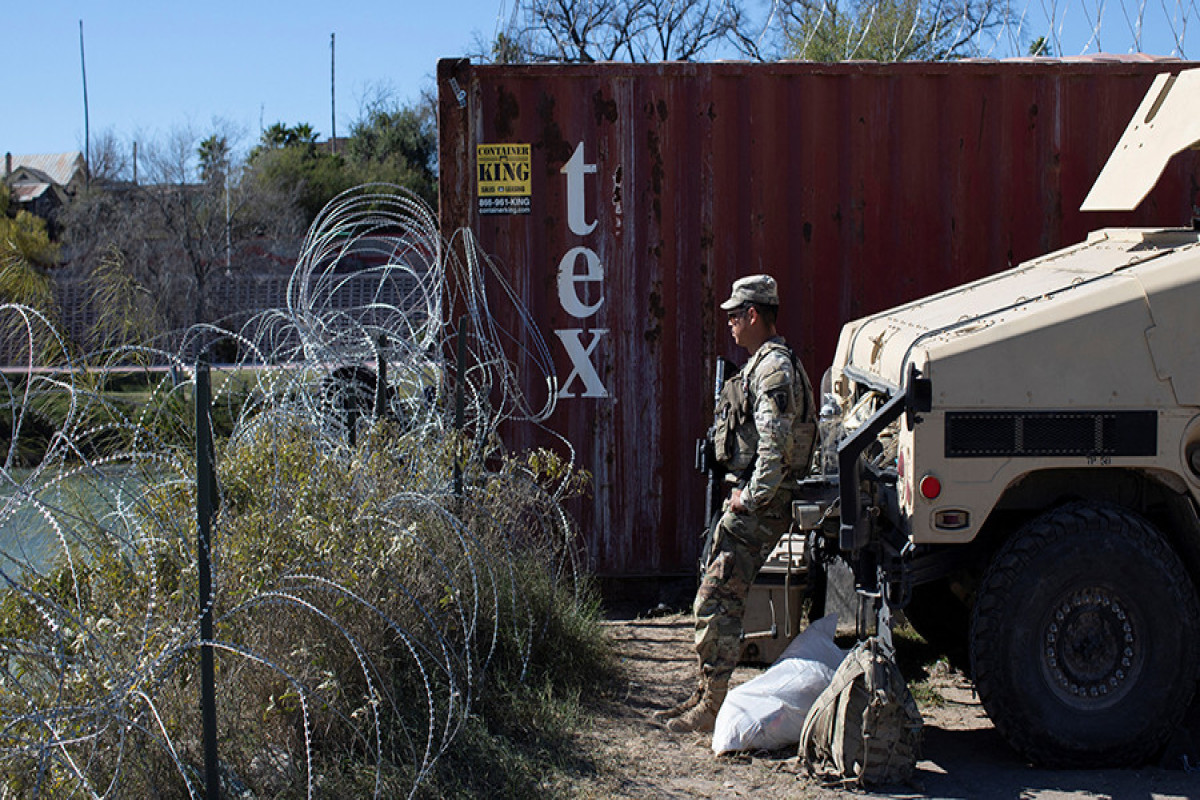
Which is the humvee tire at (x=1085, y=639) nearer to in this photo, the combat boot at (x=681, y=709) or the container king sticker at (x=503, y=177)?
the combat boot at (x=681, y=709)

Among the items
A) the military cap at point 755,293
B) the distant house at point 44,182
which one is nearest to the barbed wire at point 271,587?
the military cap at point 755,293

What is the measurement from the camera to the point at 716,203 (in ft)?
23.4

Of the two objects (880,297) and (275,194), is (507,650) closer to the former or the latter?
(880,297)

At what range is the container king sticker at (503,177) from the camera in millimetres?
7012

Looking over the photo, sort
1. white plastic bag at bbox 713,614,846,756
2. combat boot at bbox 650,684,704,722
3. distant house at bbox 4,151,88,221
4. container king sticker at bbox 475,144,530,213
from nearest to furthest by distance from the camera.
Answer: white plastic bag at bbox 713,614,846,756, combat boot at bbox 650,684,704,722, container king sticker at bbox 475,144,530,213, distant house at bbox 4,151,88,221

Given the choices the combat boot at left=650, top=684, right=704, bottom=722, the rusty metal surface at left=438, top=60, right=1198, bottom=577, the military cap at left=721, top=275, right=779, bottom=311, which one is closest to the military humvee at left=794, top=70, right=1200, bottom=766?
the military cap at left=721, top=275, right=779, bottom=311

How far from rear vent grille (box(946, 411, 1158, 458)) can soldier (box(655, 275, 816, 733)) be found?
716 mm

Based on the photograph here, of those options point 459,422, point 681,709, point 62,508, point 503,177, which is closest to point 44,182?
point 503,177

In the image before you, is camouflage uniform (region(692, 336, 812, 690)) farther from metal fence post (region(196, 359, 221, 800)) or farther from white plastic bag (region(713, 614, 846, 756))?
metal fence post (region(196, 359, 221, 800))

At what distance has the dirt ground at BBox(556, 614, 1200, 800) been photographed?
4.34 metres

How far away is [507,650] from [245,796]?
171 cm

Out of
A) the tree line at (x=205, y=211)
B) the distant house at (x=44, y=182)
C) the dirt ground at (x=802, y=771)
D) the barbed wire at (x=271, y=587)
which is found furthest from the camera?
the distant house at (x=44, y=182)

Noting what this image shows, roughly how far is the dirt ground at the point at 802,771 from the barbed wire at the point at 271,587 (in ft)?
1.75

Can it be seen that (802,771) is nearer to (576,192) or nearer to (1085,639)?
(1085,639)
